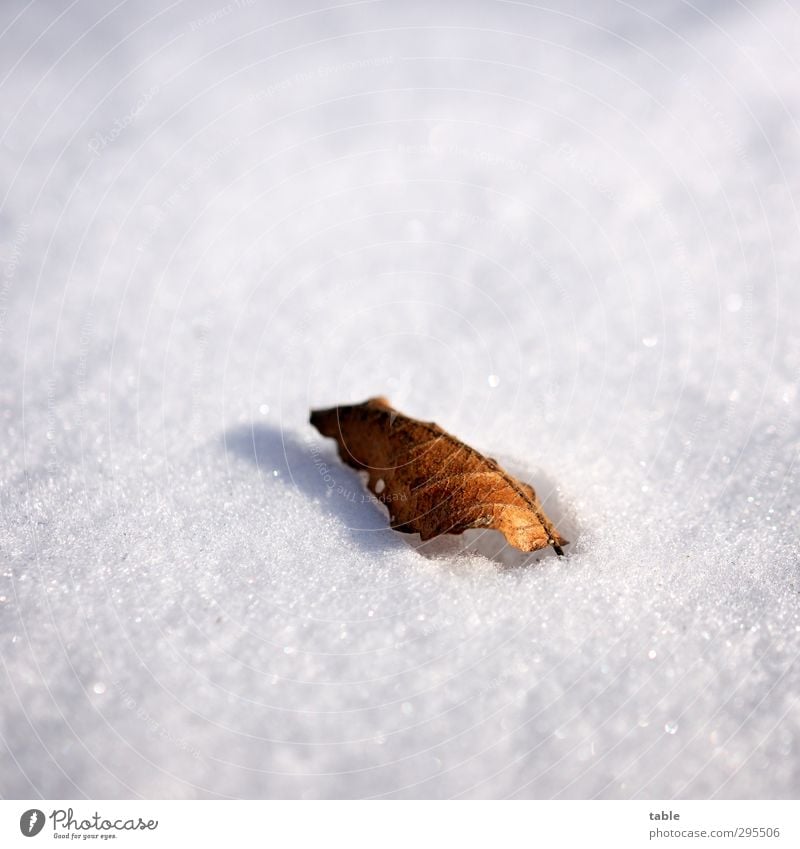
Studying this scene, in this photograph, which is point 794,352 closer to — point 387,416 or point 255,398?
point 387,416
